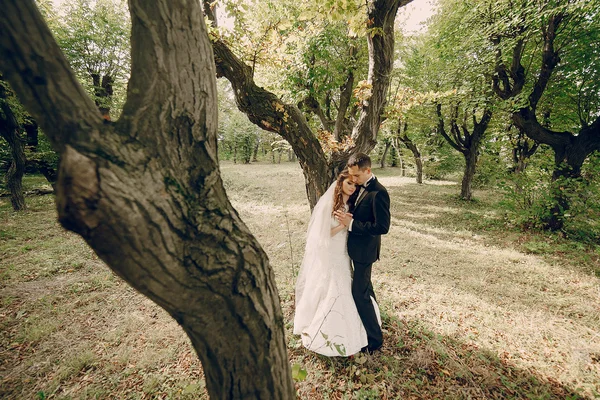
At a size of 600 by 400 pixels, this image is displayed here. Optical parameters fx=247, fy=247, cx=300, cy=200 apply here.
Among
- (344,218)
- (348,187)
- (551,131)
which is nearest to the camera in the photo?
(344,218)

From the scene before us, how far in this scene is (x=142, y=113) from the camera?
1167 millimetres

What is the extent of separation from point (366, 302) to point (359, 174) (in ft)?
5.76

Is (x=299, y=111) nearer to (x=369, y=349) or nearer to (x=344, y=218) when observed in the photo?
(x=344, y=218)

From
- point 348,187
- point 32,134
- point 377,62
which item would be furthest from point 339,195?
point 32,134

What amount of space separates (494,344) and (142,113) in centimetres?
508

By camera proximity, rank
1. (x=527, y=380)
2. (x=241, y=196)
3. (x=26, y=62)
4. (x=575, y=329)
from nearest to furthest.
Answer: (x=26, y=62), (x=527, y=380), (x=575, y=329), (x=241, y=196)

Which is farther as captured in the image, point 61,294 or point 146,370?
point 61,294

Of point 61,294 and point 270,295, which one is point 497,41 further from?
point 61,294

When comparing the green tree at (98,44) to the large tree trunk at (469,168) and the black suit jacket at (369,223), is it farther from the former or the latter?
the large tree trunk at (469,168)

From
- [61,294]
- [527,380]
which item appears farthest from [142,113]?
[61,294]

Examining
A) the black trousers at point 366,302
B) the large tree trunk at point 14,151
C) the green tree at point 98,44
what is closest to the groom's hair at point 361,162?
the black trousers at point 366,302

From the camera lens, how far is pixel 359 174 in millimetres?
3123

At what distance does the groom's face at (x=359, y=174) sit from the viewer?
3104mm

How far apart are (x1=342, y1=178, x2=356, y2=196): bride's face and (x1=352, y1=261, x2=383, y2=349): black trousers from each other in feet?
3.15
